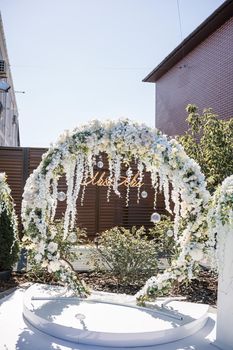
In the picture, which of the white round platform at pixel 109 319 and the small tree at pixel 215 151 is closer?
the white round platform at pixel 109 319

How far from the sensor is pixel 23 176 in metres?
13.3

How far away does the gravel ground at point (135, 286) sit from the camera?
23.6ft

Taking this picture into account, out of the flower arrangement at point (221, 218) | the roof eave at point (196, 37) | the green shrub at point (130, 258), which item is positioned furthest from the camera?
the roof eave at point (196, 37)

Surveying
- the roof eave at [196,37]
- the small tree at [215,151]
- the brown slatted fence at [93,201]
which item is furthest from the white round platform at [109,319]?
the roof eave at [196,37]

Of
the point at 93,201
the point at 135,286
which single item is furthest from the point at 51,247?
the point at 93,201

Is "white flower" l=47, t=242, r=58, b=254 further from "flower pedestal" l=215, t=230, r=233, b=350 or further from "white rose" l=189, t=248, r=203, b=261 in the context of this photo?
"flower pedestal" l=215, t=230, r=233, b=350

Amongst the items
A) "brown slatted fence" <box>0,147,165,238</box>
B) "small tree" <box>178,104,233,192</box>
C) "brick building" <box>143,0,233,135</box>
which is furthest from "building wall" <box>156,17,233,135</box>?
"small tree" <box>178,104,233,192</box>

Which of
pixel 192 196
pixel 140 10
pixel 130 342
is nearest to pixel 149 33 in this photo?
pixel 140 10

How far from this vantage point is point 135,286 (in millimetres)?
7699

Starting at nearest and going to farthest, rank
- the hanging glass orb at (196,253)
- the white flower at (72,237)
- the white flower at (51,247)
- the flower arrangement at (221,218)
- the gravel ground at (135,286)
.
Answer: the flower arrangement at (221,218), the hanging glass orb at (196,253), the white flower at (51,247), the gravel ground at (135,286), the white flower at (72,237)

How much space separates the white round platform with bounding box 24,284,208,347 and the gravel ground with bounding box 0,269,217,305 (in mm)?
901

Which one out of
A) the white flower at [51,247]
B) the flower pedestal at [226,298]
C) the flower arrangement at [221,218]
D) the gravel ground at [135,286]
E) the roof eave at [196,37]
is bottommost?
the gravel ground at [135,286]

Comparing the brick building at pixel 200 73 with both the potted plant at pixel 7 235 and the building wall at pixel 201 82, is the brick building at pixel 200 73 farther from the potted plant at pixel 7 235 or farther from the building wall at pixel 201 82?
the potted plant at pixel 7 235

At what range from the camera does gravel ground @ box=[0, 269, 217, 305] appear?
7202 mm
